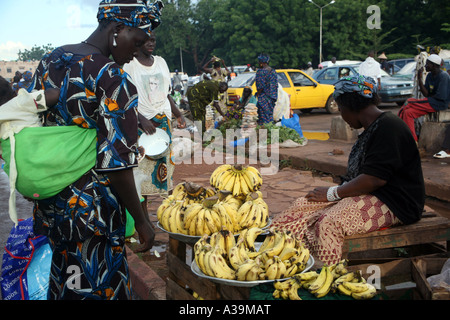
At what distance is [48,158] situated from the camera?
194cm

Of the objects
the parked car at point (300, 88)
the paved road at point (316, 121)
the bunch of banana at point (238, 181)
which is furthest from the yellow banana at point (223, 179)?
the parked car at point (300, 88)

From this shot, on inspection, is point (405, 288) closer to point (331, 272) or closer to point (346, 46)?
point (331, 272)

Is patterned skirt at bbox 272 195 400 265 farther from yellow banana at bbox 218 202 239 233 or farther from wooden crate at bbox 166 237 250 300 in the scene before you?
wooden crate at bbox 166 237 250 300

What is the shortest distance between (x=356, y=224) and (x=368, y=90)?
37.5 inches

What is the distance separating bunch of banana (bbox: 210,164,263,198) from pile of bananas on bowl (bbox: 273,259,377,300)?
113 cm

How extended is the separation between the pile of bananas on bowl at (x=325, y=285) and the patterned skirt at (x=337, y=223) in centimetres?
83

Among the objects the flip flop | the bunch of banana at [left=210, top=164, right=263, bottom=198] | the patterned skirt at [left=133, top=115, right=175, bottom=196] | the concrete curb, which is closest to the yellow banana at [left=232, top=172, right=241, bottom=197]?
the bunch of banana at [left=210, top=164, right=263, bottom=198]

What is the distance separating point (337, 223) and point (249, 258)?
92cm

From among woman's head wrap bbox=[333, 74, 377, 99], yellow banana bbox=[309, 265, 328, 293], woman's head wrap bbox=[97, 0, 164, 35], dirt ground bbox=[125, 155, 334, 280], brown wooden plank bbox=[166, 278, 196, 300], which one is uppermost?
woman's head wrap bbox=[97, 0, 164, 35]

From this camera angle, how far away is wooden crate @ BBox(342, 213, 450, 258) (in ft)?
9.99

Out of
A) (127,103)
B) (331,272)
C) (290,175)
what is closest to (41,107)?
(127,103)

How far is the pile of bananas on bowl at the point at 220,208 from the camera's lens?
2.65 meters

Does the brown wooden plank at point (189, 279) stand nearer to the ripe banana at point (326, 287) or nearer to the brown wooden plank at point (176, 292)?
the brown wooden plank at point (176, 292)

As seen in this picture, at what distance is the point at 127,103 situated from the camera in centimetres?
200
